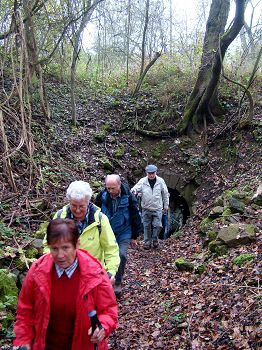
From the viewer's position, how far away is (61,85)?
15.6m

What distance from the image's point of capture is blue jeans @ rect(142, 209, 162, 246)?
29.9 ft

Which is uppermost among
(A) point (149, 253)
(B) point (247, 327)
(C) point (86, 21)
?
(C) point (86, 21)

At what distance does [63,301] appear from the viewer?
7.94 feet

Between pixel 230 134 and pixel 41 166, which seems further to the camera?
pixel 230 134

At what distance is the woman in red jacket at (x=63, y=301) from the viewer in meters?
2.40

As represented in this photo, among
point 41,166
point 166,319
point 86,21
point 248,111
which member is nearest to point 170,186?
point 248,111

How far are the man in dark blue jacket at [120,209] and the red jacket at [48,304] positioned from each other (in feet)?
9.24

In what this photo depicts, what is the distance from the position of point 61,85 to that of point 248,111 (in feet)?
26.0

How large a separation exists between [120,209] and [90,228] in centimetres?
199

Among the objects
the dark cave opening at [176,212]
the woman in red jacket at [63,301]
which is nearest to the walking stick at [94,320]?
the woman in red jacket at [63,301]

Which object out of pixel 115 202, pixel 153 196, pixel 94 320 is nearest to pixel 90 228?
pixel 94 320

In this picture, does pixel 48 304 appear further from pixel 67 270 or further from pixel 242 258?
pixel 242 258

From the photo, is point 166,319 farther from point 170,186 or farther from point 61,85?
point 61,85

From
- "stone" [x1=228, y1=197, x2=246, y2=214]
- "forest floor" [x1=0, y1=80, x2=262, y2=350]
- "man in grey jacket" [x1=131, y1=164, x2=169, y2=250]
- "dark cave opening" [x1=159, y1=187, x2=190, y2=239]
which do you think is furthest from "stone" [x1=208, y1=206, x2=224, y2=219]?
"dark cave opening" [x1=159, y1=187, x2=190, y2=239]
